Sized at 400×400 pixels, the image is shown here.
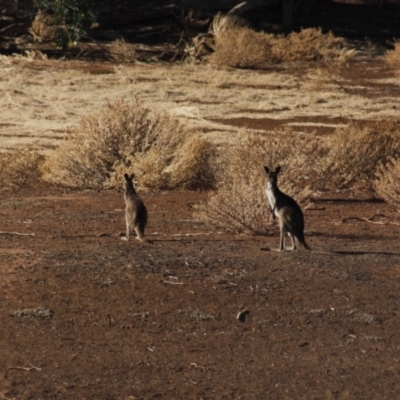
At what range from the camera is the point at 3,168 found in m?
18.0

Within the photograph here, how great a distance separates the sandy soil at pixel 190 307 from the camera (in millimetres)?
8242

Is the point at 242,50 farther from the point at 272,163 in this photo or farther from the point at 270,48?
the point at 272,163

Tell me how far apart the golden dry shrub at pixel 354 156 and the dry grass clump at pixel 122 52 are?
720 inches

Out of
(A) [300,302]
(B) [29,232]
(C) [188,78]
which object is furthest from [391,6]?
(A) [300,302]

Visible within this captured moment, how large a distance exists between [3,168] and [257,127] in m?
8.08

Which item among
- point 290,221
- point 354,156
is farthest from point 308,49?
point 290,221

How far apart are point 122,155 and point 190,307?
8.35 m

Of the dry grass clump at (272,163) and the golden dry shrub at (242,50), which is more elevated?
the dry grass clump at (272,163)

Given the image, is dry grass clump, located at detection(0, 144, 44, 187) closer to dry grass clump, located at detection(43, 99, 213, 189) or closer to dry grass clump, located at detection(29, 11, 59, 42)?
dry grass clump, located at detection(43, 99, 213, 189)

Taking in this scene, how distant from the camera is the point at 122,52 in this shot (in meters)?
36.2

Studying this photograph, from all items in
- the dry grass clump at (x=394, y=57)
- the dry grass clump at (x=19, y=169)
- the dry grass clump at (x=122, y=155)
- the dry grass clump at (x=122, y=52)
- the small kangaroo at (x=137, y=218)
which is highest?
the small kangaroo at (x=137, y=218)

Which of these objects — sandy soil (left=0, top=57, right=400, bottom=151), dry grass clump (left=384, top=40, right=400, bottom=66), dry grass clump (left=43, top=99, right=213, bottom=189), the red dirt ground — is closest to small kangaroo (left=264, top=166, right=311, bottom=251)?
the red dirt ground

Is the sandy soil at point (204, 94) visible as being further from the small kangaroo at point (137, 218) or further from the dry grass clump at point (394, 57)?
the small kangaroo at point (137, 218)

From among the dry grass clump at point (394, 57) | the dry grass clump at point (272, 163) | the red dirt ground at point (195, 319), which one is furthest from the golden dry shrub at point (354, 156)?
the dry grass clump at point (394, 57)
